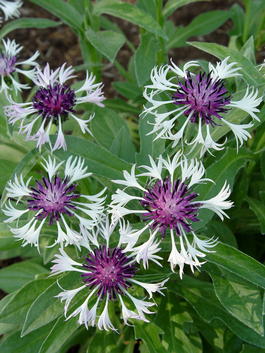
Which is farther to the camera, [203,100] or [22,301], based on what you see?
[22,301]

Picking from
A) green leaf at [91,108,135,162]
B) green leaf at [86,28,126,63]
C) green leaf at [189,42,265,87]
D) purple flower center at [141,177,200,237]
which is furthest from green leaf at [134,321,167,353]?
green leaf at [86,28,126,63]

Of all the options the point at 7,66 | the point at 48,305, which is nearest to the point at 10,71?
the point at 7,66

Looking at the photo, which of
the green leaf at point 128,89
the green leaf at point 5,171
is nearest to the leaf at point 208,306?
the green leaf at point 5,171

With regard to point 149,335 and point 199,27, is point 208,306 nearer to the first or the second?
point 149,335

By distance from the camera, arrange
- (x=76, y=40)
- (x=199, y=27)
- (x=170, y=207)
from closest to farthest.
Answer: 1. (x=170, y=207)
2. (x=199, y=27)
3. (x=76, y=40)

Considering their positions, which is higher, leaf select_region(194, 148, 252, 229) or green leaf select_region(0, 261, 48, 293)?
leaf select_region(194, 148, 252, 229)

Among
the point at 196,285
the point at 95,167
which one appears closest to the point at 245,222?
the point at 196,285

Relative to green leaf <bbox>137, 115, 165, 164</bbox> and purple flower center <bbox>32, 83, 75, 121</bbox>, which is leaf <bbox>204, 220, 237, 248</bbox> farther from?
purple flower center <bbox>32, 83, 75, 121</bbox>
